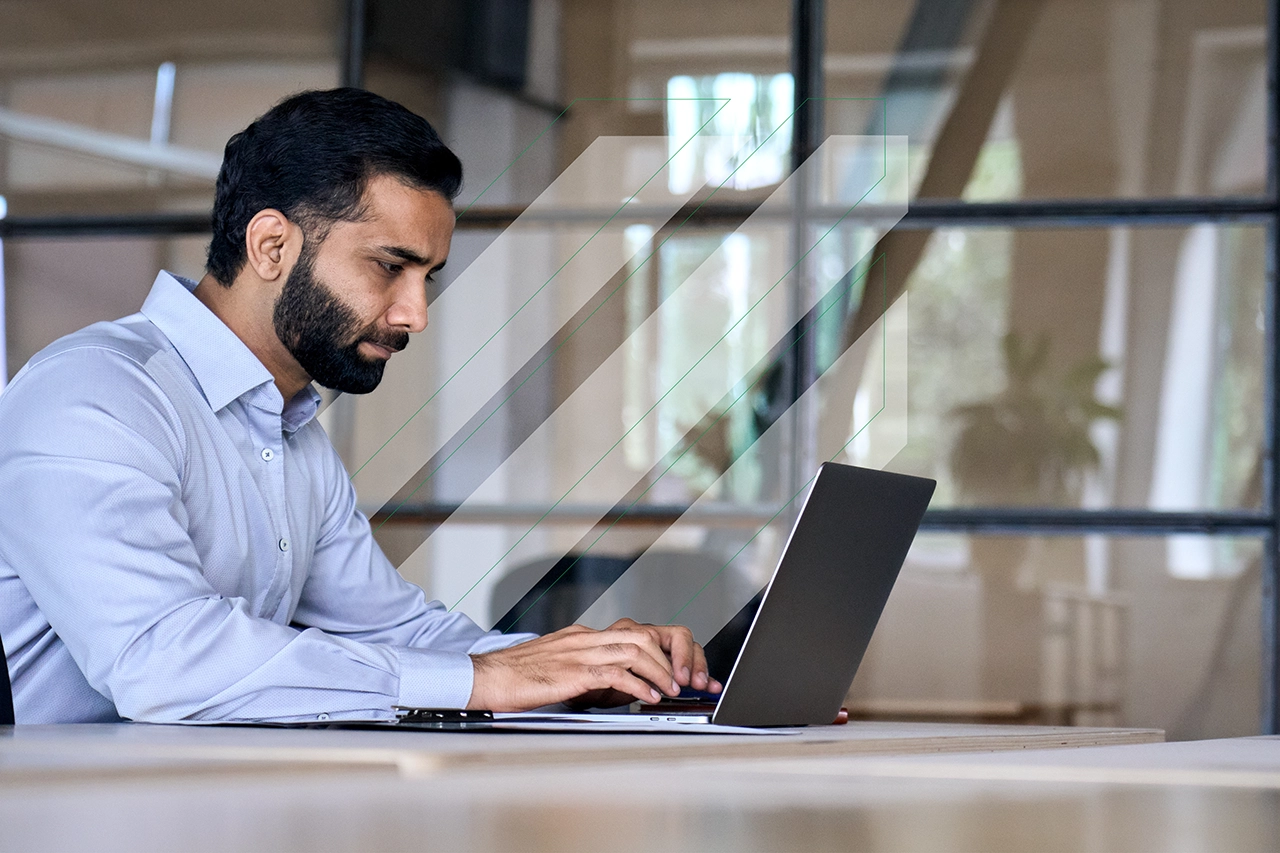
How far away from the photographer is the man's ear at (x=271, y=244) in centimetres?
165

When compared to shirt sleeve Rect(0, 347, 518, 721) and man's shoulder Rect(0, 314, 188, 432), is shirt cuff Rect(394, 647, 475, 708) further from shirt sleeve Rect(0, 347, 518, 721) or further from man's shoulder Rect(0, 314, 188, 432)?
man's shoulder Rect(0, 314, 188, 432)

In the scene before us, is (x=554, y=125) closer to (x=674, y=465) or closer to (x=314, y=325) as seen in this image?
(x=674, y=465)

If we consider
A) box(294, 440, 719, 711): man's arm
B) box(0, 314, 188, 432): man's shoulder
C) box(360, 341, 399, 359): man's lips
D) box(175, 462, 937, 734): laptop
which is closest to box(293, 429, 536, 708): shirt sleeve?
box(294, 440, 719, 711): man's arm

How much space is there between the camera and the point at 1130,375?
152 inches

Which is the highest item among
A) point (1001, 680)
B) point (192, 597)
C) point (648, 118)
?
point (648, 118)

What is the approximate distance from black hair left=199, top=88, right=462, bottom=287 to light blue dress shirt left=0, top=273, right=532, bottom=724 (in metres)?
0.15

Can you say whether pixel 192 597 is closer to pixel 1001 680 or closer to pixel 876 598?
pixel 876 598

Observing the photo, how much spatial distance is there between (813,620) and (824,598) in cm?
2

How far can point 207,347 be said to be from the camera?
1506 millimetres

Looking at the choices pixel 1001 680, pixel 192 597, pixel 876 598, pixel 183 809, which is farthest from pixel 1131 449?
pixel 183 809

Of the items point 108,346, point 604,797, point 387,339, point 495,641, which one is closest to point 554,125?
point 387,339

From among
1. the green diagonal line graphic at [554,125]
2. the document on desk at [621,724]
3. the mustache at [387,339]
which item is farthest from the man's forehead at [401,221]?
the green diagonal line graphic at [554,125]

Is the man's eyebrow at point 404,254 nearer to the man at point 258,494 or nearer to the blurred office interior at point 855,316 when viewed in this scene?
the man at point 258,494

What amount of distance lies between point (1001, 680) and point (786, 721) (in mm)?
2861
